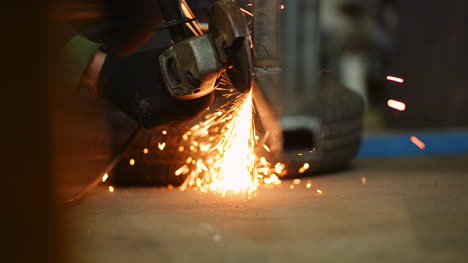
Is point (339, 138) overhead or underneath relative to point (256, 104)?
underneath

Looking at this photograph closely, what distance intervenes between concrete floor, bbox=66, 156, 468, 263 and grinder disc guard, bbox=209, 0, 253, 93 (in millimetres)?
333

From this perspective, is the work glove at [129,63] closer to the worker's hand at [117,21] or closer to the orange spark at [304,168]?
the worker's hand at [117,21]

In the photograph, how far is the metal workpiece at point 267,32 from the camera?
1.42 meters

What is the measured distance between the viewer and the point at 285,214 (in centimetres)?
122

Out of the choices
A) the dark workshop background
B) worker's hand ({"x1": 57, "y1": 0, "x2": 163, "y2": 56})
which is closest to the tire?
worker's hand ({"x1": 57, "y1": 0, "x2": 163, "y2": 56})

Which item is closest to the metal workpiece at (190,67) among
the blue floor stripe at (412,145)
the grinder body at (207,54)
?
the grinder body at (207,54)

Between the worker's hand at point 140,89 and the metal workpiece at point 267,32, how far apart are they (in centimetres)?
18

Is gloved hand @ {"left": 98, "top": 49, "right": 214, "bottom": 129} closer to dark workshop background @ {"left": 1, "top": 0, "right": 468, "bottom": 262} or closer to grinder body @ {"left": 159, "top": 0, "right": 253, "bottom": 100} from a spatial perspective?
grinder body @ {"left": 159, "top": 0, "right": 253, "bottom": 100}

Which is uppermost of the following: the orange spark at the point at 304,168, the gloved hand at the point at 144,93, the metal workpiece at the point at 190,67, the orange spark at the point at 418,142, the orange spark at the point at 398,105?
the metal workpiece at the point at 190,67

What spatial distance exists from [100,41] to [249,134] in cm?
51

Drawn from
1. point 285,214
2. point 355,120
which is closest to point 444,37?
point 355,120

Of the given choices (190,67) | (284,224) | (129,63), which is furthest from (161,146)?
(284,224)

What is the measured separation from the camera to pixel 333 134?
1812mm

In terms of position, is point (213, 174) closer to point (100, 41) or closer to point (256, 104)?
point (256, 104)
